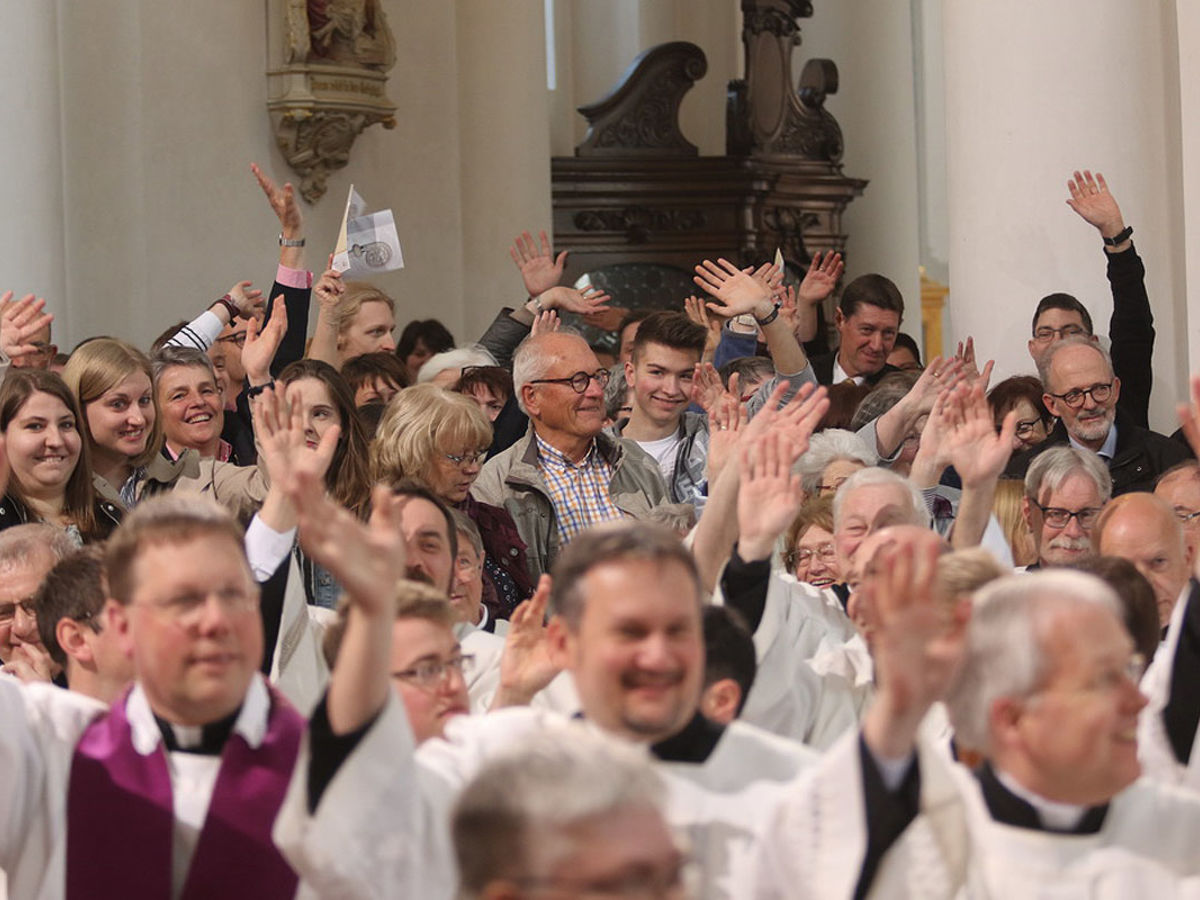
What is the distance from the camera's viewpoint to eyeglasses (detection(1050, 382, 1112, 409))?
25.5ft

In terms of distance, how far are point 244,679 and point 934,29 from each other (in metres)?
20.1

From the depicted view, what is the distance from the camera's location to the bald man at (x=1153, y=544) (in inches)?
227

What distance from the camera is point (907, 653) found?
341cm

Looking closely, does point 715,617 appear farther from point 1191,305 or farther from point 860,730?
point 1191,305

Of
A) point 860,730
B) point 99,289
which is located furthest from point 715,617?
point 99,289

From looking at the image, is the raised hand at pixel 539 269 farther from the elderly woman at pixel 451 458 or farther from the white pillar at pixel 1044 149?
the elderly woman at pixel 451 458

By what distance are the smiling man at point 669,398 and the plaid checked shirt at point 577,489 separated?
0.41m

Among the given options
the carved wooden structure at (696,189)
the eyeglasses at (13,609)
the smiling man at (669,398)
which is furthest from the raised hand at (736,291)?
the carved wooden structure at (696,189)

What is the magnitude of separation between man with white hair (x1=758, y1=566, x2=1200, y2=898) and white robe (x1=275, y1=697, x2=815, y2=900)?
0.16 metres

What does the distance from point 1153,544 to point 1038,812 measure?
2.22 m

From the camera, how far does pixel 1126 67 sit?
28.5ft

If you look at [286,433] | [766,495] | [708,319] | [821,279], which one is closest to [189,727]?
[286,433]

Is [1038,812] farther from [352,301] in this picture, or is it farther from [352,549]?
[352,301]

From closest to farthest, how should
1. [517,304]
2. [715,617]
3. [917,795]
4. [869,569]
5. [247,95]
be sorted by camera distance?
[917,795], [715,617], [869,569], [247,95], [517,304]
